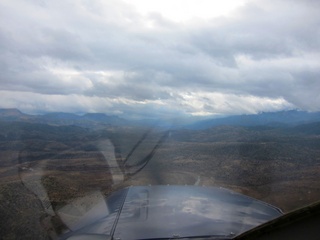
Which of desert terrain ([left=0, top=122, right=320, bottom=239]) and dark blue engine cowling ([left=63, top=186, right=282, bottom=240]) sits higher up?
dark blue engine cowling ([left=63, top=186, right=282, bottom=240])

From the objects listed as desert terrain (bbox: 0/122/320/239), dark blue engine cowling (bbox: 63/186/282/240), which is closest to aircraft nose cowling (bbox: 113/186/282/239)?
dark blue engine cowling (bbox: 63/186/282/240)

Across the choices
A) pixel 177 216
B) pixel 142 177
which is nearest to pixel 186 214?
pixel 177 216

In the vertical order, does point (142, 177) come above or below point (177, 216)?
below

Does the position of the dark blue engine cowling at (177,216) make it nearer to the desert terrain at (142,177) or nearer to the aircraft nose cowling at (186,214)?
the aircraft nose cowling at (186,214)

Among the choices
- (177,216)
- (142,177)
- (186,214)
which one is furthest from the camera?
(142,177)

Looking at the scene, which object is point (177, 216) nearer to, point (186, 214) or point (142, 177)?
point (186, 214)

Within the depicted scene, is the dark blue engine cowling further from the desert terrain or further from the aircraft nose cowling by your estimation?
the desert terrain

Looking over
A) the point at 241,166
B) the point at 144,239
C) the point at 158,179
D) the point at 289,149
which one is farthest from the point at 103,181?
the point at 289,149

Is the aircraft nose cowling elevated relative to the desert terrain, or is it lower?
elevated

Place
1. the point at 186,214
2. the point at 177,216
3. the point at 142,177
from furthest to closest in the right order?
the point at 142,177, the point at 186,214, the point at 177,216

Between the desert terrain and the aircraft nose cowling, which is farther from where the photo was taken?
the desert terrain

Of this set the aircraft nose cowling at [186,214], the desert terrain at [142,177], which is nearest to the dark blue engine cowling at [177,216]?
the aircraft nose cowling at [186,214]
